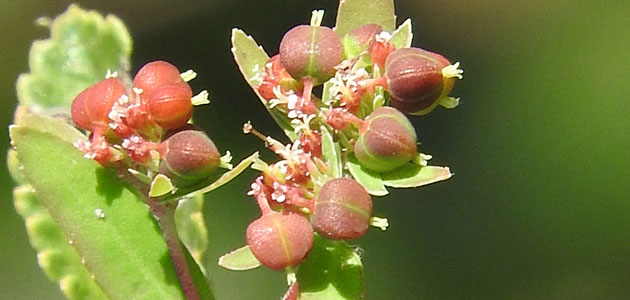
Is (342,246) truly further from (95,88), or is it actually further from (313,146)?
(95,88)

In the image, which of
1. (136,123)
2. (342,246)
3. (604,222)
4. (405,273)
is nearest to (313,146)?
(342,246)

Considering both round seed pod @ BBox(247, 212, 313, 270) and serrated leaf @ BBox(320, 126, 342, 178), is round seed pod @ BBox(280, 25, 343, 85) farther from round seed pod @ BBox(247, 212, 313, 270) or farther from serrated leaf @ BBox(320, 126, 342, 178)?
round seed pod @ BBox(247, 212, 313, 270)

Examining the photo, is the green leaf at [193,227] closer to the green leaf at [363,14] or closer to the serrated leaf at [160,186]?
the serrated leaf at [160,186]

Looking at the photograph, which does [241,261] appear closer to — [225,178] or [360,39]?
[225,178]

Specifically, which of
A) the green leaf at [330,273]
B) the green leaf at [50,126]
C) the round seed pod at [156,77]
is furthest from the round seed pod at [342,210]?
the green leaf at [50,126]

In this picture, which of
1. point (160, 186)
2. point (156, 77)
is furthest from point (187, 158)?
point (156, 77)
